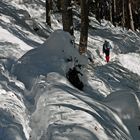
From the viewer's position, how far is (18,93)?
8.73 metres

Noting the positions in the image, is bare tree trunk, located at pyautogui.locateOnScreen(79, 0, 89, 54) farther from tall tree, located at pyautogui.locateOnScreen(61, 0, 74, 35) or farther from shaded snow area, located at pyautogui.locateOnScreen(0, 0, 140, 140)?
tall tree, located at pyautogui.locateOnScreen(61, 0, 74, 35)

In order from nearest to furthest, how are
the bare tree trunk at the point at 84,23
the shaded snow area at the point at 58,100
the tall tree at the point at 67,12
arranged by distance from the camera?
1. the shaded snow area at the point at 58,100
2. the tall tree at the point at 67,12
3. the bare tree trunk at the point at 84,23

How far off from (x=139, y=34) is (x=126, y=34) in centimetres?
356

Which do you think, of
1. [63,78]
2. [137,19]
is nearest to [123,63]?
[63,78]

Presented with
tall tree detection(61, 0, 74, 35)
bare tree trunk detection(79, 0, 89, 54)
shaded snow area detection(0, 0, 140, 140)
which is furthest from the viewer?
bare tree trunk detection(79, 0, 89, 54)

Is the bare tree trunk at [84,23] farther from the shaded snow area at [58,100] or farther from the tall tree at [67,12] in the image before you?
the tall tree at [67,12]

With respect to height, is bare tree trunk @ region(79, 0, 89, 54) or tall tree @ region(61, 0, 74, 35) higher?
tall tree @ region(61, 0, 74, 35)

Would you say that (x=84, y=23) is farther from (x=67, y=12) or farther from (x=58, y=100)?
(x=58, y=100)

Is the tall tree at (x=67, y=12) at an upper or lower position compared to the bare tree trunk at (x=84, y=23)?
upper

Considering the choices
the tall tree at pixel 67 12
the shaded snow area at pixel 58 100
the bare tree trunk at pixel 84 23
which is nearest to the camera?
the shaded snow area at pixel 58 100

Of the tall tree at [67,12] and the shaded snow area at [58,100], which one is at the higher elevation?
the tall tree at [67,12]

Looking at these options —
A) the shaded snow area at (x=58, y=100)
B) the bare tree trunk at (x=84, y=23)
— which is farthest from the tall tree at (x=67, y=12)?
the bare tree trunk at (x=84, y=23)

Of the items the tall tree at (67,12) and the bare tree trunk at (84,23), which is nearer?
the tall tree at (67,12)

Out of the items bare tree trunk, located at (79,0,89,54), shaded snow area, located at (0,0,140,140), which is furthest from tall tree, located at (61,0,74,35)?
bare tree trunk, located at (79,0,89,54)
